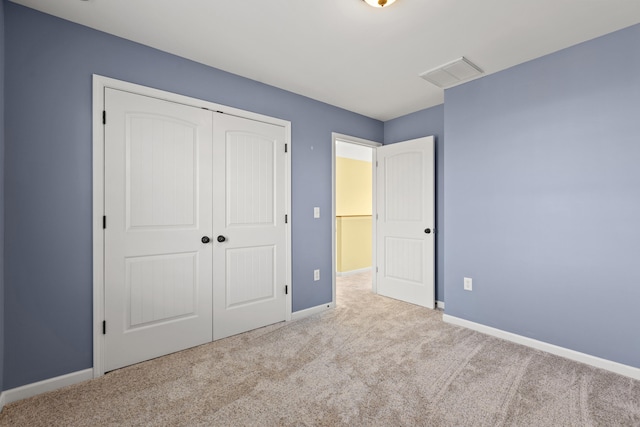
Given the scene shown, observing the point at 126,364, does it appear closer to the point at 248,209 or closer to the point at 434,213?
the point at 248,209

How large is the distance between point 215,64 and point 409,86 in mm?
1919

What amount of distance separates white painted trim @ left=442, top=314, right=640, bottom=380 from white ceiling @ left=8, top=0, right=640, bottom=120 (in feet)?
7.93

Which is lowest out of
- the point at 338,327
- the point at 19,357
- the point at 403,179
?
the point at 338,327

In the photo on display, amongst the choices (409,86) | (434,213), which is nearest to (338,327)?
(434,213)

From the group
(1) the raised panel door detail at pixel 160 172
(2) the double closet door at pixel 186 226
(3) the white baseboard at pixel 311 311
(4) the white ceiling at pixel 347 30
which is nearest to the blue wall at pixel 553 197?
(4) the white ceiling at pixel 347 30

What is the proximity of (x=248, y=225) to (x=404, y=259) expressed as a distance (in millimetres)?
2114

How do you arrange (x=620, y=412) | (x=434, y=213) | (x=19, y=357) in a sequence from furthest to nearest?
(x=434, y=213), (x=19, y=357), (x=620, y=412)

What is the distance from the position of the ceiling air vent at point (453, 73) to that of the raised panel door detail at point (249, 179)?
168cm

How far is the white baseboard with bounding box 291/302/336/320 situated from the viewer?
3.21m

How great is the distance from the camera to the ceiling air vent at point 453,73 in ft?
8.47

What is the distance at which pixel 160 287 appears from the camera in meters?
2.37

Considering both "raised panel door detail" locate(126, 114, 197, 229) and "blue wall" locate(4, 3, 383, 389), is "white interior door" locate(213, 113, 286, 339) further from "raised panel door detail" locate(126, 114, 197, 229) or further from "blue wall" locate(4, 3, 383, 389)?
"blue wall" locate(4, 3, 383, 389)

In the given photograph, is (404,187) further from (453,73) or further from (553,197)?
(553,197)

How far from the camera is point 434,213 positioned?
359cm
